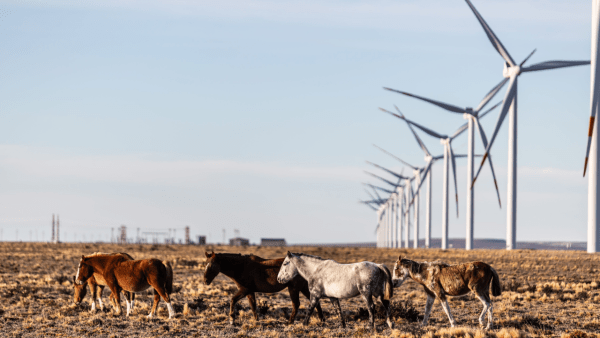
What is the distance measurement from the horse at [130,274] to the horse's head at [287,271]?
11.2ft

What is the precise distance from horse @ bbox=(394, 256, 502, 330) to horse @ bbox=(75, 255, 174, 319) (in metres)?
6.58

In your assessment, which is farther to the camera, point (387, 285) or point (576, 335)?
point (387, 285)

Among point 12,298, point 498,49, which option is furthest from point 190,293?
point 498,49

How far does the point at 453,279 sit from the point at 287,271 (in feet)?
14.2

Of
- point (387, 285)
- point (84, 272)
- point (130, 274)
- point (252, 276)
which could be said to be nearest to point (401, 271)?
point (387, 285)

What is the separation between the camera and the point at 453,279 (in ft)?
53.9

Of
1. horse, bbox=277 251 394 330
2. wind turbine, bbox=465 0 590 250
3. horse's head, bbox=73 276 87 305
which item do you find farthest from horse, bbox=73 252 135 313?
wind turbine, bbox=465 0 590 250

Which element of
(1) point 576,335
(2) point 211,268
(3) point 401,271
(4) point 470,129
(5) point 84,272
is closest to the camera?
(1) point 576,335

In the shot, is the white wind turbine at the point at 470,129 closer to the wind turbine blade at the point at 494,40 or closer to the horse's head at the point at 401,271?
the wind turbine blade at the point at 494,40

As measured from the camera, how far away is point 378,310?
1950 centimetres

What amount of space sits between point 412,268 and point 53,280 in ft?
73.6

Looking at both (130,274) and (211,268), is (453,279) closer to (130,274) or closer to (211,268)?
(211,268)

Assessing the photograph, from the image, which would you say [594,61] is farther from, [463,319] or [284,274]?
[284,274]

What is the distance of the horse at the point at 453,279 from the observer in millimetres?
16156
